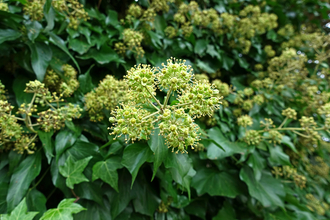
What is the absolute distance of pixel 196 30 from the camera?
2.10 meters

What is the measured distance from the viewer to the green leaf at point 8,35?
123cm

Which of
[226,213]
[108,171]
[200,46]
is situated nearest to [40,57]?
[108,171]

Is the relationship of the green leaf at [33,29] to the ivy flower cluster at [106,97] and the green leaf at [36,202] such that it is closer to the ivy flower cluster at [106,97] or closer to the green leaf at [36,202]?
the ivy flower cluster at [106,97]

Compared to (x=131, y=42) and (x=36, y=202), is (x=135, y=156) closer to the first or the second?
(x=36, y=202)

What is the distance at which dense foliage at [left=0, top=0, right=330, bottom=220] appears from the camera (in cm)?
92

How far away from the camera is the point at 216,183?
1.66 m

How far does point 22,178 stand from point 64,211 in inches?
15.0

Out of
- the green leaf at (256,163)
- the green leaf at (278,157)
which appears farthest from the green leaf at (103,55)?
the green leaf at (278,157)

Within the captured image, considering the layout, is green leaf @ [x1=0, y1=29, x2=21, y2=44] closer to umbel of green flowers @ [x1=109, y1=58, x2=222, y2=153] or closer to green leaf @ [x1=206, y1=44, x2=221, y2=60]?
umbel of green flowers @ [x1=109, y1=58, x2=222, y2=153]

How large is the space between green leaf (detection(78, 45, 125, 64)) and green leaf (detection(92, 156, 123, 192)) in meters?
0.82

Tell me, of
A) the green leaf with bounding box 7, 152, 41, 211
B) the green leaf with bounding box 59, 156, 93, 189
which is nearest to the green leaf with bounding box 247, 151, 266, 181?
the green leaf with bounding box 59, 156, 93, 189

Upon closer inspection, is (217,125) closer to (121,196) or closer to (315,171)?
(121,196)

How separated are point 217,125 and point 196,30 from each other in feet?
3.58

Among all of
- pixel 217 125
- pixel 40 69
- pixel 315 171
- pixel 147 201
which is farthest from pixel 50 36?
pixel 315 171
